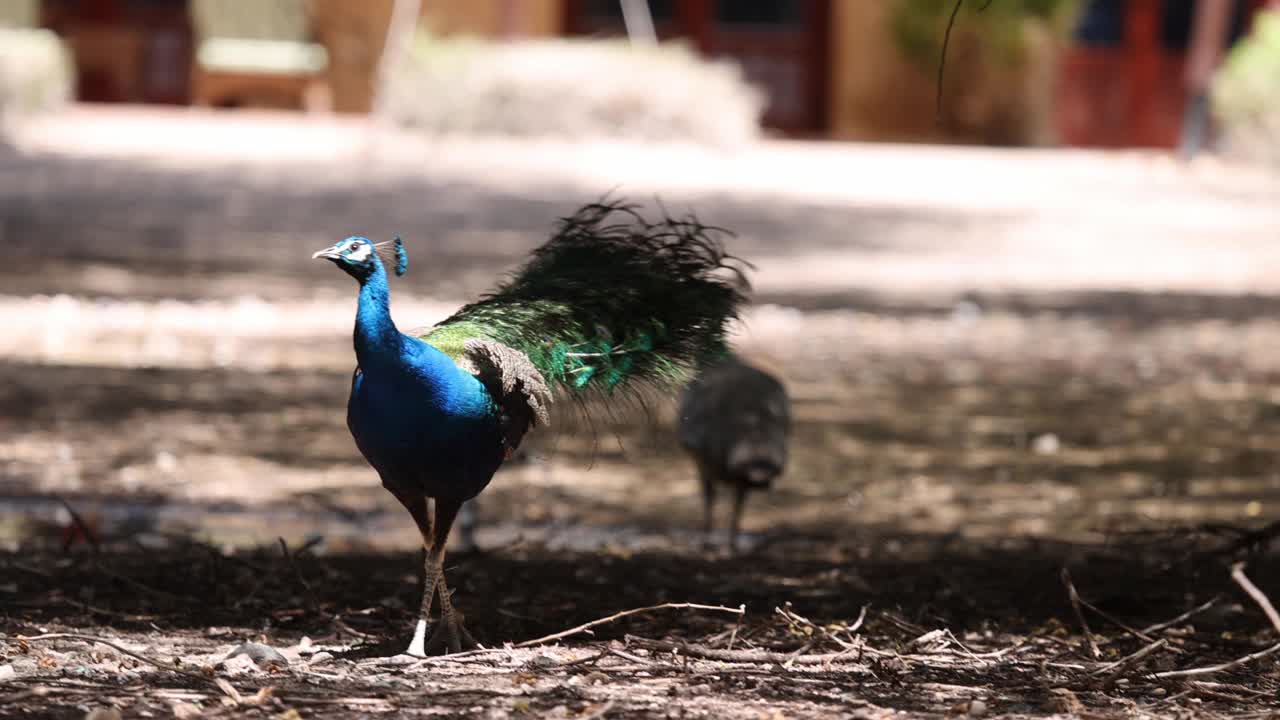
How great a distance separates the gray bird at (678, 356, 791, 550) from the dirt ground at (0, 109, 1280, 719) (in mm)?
270

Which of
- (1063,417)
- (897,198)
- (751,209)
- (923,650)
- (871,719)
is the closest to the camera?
(871,719)

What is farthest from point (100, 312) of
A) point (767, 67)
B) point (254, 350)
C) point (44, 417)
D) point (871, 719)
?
point (767, 67)

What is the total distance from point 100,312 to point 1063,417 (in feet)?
19.6

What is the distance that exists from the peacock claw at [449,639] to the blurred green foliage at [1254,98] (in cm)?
2047

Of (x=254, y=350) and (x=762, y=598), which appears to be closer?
(x=762, y=598)

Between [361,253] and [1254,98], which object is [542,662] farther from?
[1254,98]

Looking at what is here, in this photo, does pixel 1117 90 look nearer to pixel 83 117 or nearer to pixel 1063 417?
pixel 83 117

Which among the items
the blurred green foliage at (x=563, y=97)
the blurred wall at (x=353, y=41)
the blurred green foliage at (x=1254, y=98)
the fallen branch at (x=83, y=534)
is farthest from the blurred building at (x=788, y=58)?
the fallen branch at (x=83, y=534)

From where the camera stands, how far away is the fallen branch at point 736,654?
5.00 meters

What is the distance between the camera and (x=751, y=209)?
18609mm

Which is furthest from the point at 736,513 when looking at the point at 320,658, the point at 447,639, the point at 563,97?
the point at 563,97

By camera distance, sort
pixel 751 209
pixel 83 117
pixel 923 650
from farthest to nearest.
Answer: pixel 83 117 → pixel 751 209 → pixel 923 650

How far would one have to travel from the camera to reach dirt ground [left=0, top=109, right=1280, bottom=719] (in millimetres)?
4809

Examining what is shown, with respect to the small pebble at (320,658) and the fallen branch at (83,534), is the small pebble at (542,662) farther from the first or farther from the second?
the fallen branch at (83,534)
